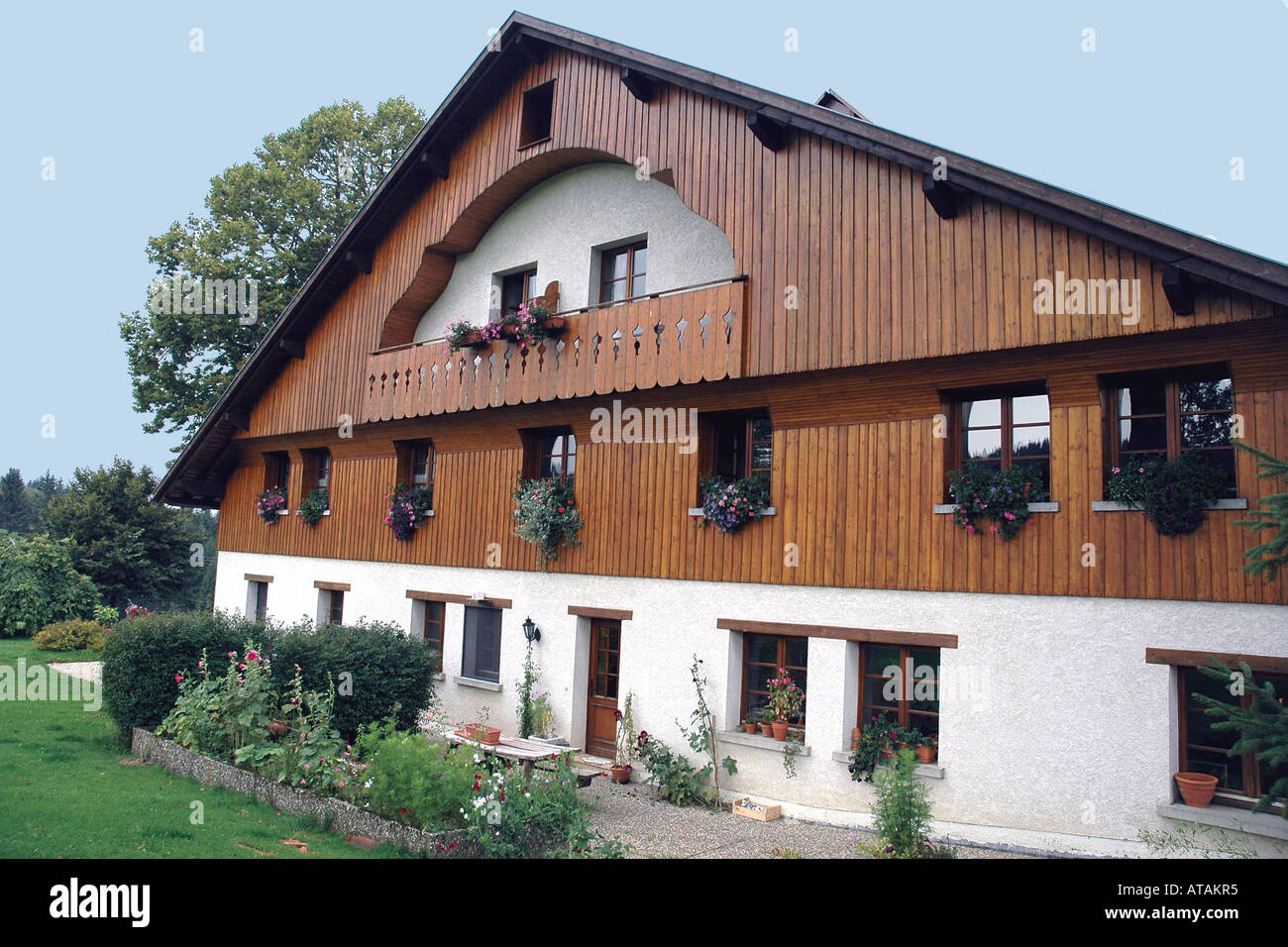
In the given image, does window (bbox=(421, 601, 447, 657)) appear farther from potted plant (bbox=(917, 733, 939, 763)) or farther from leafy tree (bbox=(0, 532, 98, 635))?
leafy tree (bbox=(0, 532, 98, 635))

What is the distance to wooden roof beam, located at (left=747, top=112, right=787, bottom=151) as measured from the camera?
11.9 metres

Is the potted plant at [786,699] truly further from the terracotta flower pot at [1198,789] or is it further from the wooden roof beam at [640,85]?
the wooden roof beam at [640,85]

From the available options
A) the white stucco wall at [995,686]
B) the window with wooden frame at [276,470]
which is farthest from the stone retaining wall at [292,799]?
the window with wooden frame at [276,470]

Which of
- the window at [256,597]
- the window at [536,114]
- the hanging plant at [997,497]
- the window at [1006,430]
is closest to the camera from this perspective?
the hanging plant at [997,497]

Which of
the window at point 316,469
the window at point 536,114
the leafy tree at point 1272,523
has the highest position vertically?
the window at point 536,114

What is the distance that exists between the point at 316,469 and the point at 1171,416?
16524mm

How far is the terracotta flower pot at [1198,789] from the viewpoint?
872cm

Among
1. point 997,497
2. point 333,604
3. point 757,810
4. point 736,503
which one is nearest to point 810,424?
point 736,503

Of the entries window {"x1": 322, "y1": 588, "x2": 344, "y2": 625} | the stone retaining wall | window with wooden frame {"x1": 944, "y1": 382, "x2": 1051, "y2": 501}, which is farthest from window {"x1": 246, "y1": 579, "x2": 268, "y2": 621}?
window with wooden frame {"x1": 944, "y1": 382, "x2": 1051, "y2": 501}

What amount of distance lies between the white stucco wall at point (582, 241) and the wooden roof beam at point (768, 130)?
5.22 ft

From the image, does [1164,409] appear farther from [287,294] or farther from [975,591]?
[287,294]

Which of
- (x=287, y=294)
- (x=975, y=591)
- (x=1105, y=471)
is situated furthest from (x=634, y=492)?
(x=287, y=294)

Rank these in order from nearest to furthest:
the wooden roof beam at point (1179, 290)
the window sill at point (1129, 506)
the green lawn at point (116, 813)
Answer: the green lawn at point (116, 813) → the wooden roof beam at point (1179, 290) → the window sill at point (1129, 506)

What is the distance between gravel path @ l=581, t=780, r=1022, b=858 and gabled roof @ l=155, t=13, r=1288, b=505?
19.6 feet
